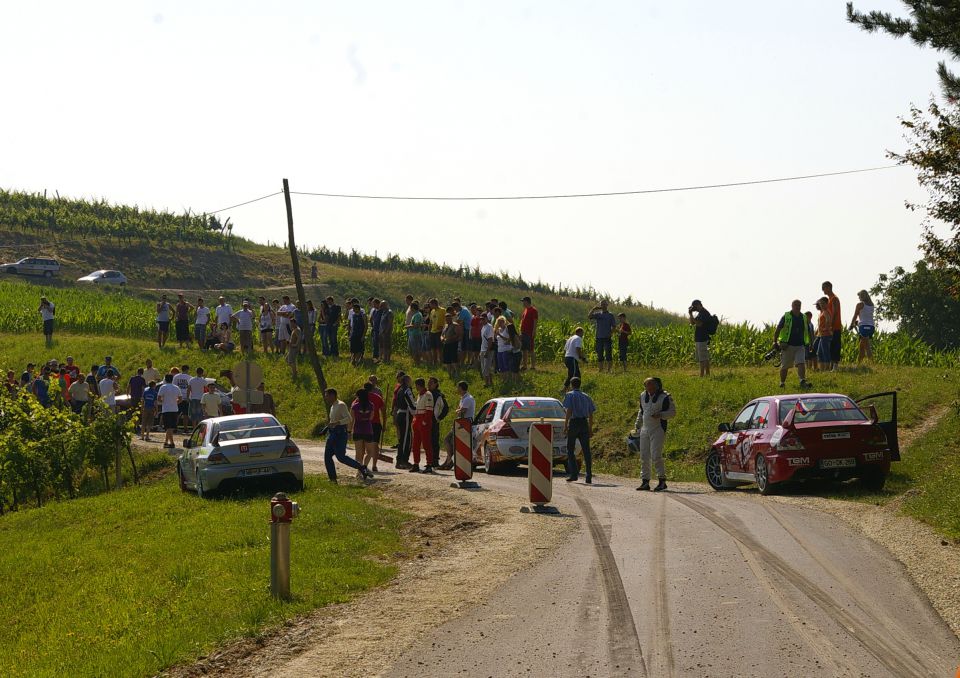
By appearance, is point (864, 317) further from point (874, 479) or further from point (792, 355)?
point (874, 479)

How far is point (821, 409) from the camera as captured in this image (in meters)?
18.5

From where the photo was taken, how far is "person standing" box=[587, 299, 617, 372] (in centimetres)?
3222

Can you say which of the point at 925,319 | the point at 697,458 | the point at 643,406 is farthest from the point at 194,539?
the point at 925,319

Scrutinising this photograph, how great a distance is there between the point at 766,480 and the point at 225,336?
2740cm

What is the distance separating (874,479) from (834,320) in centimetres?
1009

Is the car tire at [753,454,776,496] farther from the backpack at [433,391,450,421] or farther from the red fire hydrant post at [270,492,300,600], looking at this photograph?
the red fire hydrant post at [270,492,300,600]

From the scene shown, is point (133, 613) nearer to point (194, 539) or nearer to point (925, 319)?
point (194, 539)

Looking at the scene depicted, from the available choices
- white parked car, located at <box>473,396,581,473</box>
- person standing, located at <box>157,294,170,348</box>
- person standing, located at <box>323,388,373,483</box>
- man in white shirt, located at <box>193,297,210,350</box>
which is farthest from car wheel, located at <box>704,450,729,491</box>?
person standing, located at <box>157,294,170,348</box>

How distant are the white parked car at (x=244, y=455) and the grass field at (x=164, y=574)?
389mm

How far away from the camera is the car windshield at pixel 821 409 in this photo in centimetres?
1841

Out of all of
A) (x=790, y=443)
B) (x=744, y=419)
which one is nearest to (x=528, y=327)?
(x=744, y=419)

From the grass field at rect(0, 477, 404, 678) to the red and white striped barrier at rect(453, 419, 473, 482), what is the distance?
1.66 m

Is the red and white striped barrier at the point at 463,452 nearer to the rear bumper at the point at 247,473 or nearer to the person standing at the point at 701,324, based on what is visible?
the rear bumper at the point at 247,473

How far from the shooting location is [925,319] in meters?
59.8
